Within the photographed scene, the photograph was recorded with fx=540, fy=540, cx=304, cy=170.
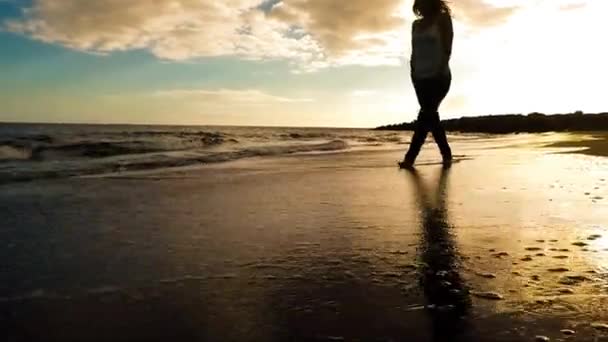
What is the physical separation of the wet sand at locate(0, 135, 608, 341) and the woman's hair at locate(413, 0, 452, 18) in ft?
16.1

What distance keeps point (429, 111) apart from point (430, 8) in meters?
1.80

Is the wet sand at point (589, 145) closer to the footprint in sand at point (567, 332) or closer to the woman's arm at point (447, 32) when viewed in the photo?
the woman's arm at point (447, 32)

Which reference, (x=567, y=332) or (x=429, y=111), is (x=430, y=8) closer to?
(x=429, y=111)

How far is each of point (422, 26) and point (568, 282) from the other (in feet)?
25.8

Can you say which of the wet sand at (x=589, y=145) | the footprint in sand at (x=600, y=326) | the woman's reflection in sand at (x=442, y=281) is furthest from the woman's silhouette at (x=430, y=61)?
the footprint in sand at (x=600, y=326)

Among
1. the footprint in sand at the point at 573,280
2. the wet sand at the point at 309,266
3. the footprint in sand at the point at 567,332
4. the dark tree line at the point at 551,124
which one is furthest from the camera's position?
the dark tree line at the point at 551,124

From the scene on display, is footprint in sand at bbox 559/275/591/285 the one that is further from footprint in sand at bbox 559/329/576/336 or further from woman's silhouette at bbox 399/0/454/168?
woman's silhouette at bbox 399/0/454/168

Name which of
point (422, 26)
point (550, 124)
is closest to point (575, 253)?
point (422, 26)

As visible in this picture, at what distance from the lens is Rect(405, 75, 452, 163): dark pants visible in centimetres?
954

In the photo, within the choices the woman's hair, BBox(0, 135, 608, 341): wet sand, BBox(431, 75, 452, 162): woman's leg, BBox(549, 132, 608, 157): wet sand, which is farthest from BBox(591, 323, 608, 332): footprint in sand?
BBox(549, 132, 608, 157): wet sand

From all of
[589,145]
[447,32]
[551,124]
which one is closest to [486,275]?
[447,32]

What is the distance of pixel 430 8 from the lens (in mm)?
9445

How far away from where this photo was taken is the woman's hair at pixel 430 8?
942 centimetres

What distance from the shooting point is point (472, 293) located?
2223 millimetres
